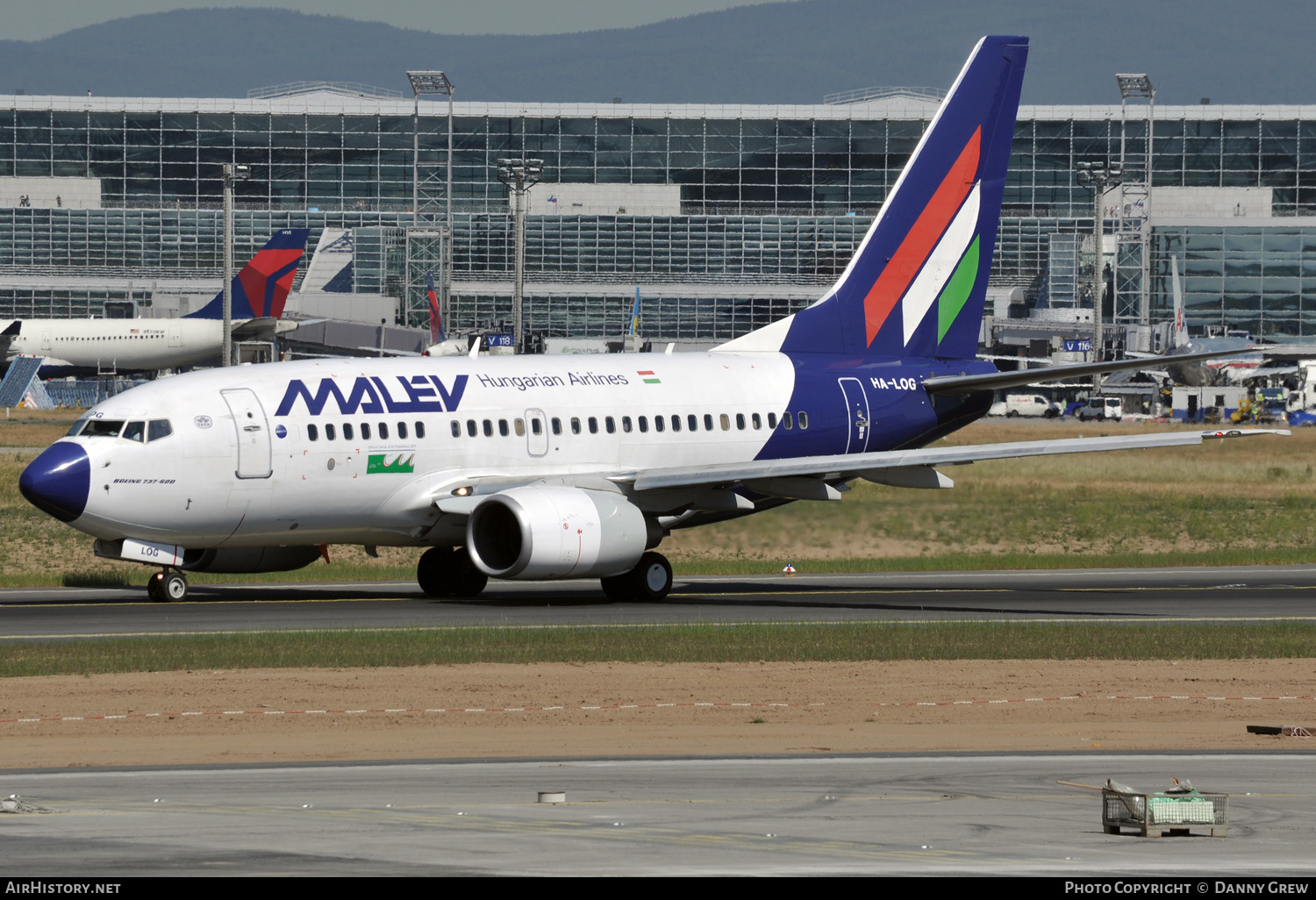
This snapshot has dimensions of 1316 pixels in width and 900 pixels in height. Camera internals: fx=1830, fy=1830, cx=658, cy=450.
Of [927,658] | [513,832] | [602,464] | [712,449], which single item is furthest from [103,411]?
[513,832]

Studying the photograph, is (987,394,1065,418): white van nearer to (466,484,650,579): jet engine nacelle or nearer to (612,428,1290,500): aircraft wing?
(612,428,1290,500): aircraft wing

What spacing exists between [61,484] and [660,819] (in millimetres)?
19279

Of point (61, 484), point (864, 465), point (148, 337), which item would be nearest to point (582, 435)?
point (864, 465)

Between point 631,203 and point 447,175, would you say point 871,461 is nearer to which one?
point 631,203

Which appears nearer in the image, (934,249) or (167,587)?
(167,587)

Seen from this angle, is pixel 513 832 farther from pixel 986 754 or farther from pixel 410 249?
pixel 410 249

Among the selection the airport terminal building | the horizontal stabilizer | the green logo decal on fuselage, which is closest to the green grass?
the horizontal stabilizer

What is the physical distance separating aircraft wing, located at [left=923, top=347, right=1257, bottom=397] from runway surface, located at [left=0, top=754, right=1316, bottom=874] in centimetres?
1687

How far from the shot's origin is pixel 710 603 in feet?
115

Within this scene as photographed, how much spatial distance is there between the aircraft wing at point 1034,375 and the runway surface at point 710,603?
419 cm

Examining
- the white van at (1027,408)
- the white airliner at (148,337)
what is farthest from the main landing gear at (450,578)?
the white van at (1027,408)

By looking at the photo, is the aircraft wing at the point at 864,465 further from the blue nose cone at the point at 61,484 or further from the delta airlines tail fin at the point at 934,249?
the blue nose cone at the point at 61,484

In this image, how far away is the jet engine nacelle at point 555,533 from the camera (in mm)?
32250

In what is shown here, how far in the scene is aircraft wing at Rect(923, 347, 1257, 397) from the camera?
34312 millimetres
